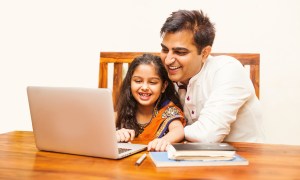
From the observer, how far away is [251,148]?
43.3 inches

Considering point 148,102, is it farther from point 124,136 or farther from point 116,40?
point 116,40

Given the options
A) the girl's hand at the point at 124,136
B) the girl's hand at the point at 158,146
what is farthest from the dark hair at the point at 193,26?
the girl's hand at the point at 158,146

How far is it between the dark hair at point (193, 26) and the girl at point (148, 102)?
0.18 m

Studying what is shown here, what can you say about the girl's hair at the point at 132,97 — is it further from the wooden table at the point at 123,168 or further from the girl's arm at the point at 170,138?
the wooden table at the point at 123,168

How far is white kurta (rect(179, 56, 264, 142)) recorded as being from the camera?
130cm

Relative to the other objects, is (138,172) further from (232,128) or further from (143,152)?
(232,128)

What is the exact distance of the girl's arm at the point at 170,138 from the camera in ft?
3.42

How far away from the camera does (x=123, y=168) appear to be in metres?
0.85

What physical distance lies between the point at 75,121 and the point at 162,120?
627 mm

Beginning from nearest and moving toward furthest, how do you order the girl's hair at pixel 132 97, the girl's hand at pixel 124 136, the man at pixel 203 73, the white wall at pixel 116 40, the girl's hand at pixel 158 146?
the girl's hand at pixel 158 146 < the girl's hand at pixel 124 136 < the man at pixel 203 73 < the girl's hair at pixel 132 97 < the white wall at pixel 116 40

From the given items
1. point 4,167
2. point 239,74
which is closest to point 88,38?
point 239,74

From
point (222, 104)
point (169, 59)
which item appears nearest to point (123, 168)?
point (222, 104)

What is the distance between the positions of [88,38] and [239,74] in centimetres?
128

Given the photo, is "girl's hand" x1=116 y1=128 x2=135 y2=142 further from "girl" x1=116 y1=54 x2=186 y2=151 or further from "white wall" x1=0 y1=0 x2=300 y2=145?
"white wall" x1=0 y1=0 x2=300 y2=145
